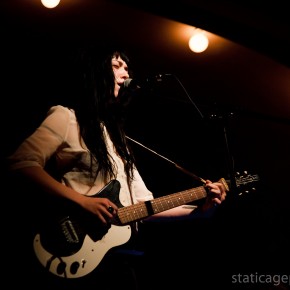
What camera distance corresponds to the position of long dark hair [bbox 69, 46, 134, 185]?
6.54 ft

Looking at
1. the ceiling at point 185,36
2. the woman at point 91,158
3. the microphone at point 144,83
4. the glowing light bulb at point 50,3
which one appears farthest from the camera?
the ceiling at point 185,36

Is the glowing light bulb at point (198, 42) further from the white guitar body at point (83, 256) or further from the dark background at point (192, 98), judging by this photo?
the white guitar body at point (83, 256)

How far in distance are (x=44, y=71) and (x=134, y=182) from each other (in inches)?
56.4

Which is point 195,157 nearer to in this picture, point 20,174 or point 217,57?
point 217,57

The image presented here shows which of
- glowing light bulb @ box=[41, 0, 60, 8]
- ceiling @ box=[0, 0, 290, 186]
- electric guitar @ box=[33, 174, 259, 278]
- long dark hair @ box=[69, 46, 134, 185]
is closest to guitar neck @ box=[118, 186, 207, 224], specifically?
electric guitar @ box=[33, 174, 259, 278]

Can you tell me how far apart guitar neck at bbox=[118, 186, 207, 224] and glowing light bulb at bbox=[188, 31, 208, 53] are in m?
1.74

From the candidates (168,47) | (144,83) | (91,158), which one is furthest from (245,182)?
(168,47)

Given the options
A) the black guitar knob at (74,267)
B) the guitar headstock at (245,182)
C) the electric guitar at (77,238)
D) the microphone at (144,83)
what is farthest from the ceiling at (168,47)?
the black guitar knob at (74,267)

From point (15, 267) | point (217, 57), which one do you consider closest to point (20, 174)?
point (15, 267)

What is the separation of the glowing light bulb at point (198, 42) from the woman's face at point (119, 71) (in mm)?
1050

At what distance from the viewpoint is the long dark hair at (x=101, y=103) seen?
199cm

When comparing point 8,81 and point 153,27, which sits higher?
point 153,27

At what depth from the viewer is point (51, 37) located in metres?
2.90

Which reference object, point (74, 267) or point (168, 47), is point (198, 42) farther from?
point (74, 267)
